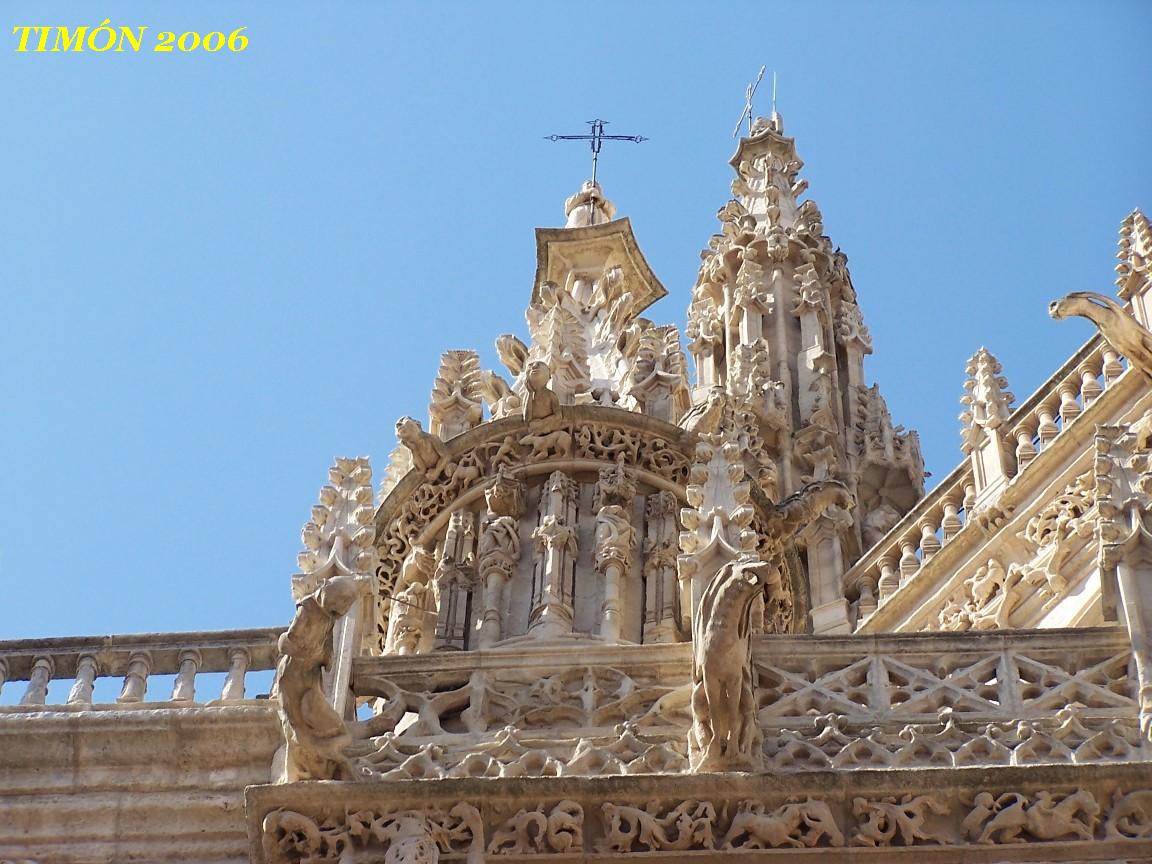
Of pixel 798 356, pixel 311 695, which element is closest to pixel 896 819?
pixel 311 695

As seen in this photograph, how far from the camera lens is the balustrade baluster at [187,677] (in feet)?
57.2

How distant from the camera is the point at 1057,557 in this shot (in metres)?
22.6

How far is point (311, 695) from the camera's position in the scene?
1644cm

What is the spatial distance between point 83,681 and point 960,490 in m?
9.90

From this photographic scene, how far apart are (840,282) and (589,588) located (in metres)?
12.9

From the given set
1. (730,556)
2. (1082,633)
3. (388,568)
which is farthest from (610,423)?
(1082,633)

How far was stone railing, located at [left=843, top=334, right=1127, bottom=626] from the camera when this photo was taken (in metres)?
24.5

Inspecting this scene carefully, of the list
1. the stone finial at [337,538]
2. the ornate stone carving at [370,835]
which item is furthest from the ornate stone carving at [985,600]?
the ornate stone carving at [370,835]

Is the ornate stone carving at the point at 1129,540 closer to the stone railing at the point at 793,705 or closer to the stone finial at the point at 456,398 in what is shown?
the stone railing at the point at 793,705

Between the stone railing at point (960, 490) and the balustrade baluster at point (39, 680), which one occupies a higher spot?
the stone railing at point (960, 490)

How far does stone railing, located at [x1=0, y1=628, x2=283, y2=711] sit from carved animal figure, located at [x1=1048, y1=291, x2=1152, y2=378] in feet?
28.2

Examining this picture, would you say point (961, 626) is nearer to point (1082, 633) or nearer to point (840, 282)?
point (1082, 633)

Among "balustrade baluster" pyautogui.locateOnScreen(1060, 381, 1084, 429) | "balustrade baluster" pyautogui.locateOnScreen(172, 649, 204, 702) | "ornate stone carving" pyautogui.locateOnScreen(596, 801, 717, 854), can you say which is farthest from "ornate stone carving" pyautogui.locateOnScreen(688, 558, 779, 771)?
"balustrade baluster" pyautogui.locateOnScreen(1060, 381, 1084, 429)

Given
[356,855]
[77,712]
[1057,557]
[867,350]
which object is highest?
[867,350]
